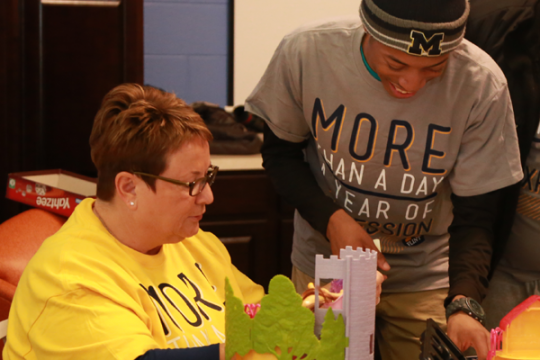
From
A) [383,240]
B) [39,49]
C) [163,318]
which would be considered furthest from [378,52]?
[39,49]

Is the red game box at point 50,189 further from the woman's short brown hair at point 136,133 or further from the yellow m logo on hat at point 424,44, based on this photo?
the yellow m logo on hat at point 424,44

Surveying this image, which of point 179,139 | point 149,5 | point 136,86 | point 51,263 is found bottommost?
point 51,263

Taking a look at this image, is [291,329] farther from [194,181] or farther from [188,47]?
[188,47]

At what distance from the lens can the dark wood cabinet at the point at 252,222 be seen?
2.88m

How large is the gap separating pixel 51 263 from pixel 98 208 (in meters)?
0.21

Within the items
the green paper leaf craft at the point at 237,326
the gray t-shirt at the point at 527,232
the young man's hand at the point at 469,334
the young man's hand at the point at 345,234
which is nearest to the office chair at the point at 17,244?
the green paper leaf craft at the point at 237,326

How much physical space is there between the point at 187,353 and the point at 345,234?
0.48 meters

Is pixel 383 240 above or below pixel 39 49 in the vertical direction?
below

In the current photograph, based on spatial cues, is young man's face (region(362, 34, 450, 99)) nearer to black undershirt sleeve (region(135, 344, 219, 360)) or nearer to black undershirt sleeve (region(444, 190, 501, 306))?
black undershirt sleeve (region(444, 190, 501, 306))

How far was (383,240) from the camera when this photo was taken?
1.64 m

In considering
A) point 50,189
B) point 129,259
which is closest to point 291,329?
point 129,259

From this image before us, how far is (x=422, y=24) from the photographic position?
1.23 metres

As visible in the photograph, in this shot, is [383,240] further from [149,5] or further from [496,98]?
[149,5]

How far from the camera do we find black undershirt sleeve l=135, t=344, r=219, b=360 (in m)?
1.06
